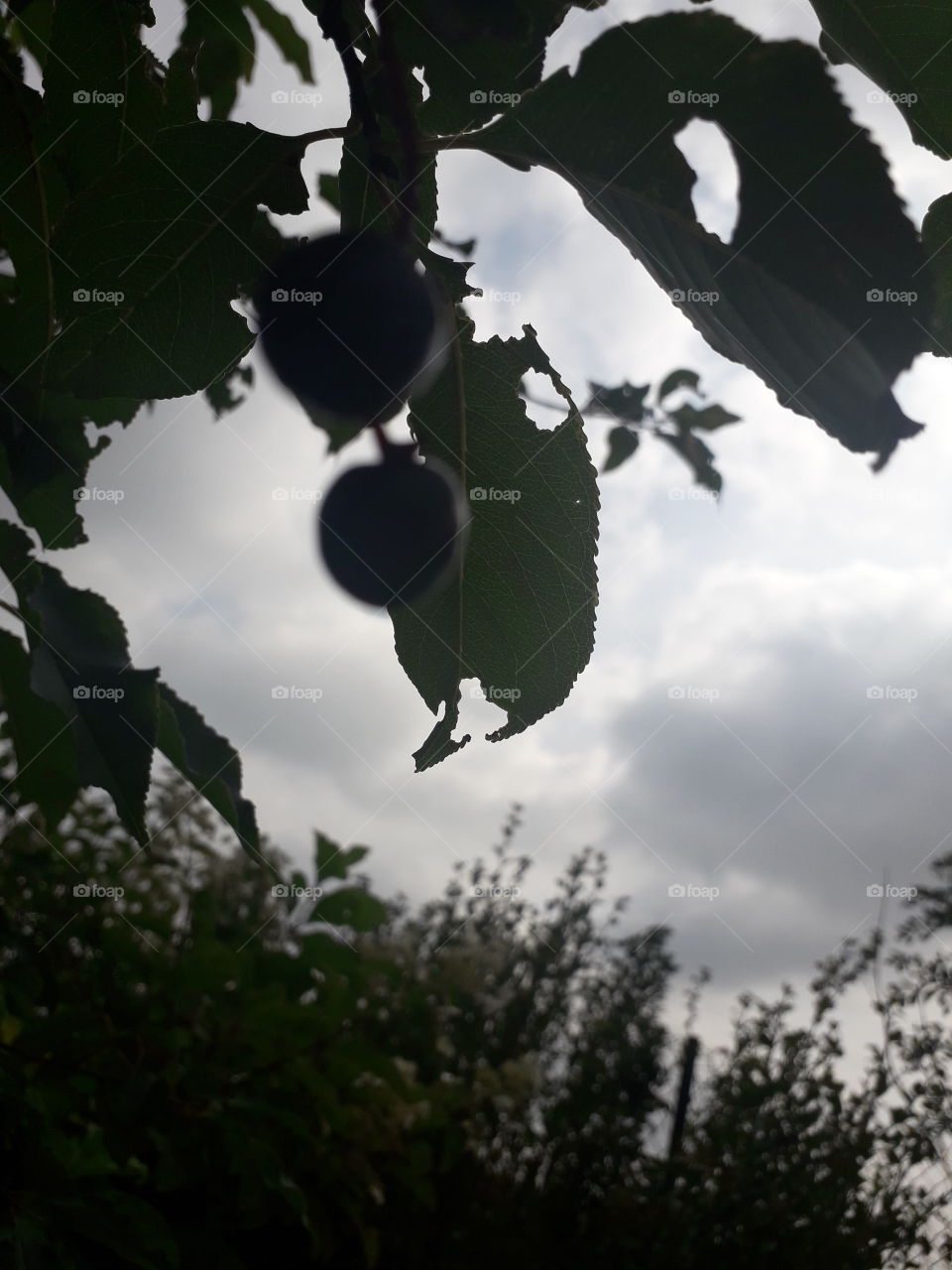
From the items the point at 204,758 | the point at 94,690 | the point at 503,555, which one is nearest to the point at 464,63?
the point at 503,555

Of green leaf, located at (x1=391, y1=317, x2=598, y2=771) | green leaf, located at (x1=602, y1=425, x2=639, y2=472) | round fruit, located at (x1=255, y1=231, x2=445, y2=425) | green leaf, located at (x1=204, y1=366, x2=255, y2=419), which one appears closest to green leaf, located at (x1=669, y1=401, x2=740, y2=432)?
green leaf, located at (x1=602, y1=425, x2=639, y2=472)

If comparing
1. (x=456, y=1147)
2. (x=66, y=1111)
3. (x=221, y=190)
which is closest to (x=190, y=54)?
(x=221, y=190)

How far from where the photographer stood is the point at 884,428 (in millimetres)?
541

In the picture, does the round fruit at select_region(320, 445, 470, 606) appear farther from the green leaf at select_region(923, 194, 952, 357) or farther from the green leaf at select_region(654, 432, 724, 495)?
the green leaf at select_region(654, 432, 724, 495)

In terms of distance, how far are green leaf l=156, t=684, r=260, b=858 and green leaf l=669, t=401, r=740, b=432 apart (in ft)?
5.71

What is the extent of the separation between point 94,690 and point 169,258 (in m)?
0.54

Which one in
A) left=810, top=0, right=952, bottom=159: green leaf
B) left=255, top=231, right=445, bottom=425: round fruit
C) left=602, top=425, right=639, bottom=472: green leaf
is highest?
left=602, top=425, right=639, bottom=472: green leaf

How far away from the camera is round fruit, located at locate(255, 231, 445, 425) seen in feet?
1.98

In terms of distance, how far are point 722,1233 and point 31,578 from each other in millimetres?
3500

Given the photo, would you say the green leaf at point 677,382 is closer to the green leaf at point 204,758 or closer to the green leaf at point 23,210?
the green leaf at point 204,758

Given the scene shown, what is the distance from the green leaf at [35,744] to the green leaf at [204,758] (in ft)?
0.35

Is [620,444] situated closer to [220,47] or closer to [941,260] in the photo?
[220,47]

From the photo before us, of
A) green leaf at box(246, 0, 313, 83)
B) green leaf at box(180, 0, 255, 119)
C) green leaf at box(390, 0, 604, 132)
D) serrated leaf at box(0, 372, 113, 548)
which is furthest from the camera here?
green leaf at box(246, 0, 313, 83)

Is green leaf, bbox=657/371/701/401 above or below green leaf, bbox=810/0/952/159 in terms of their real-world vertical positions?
above
